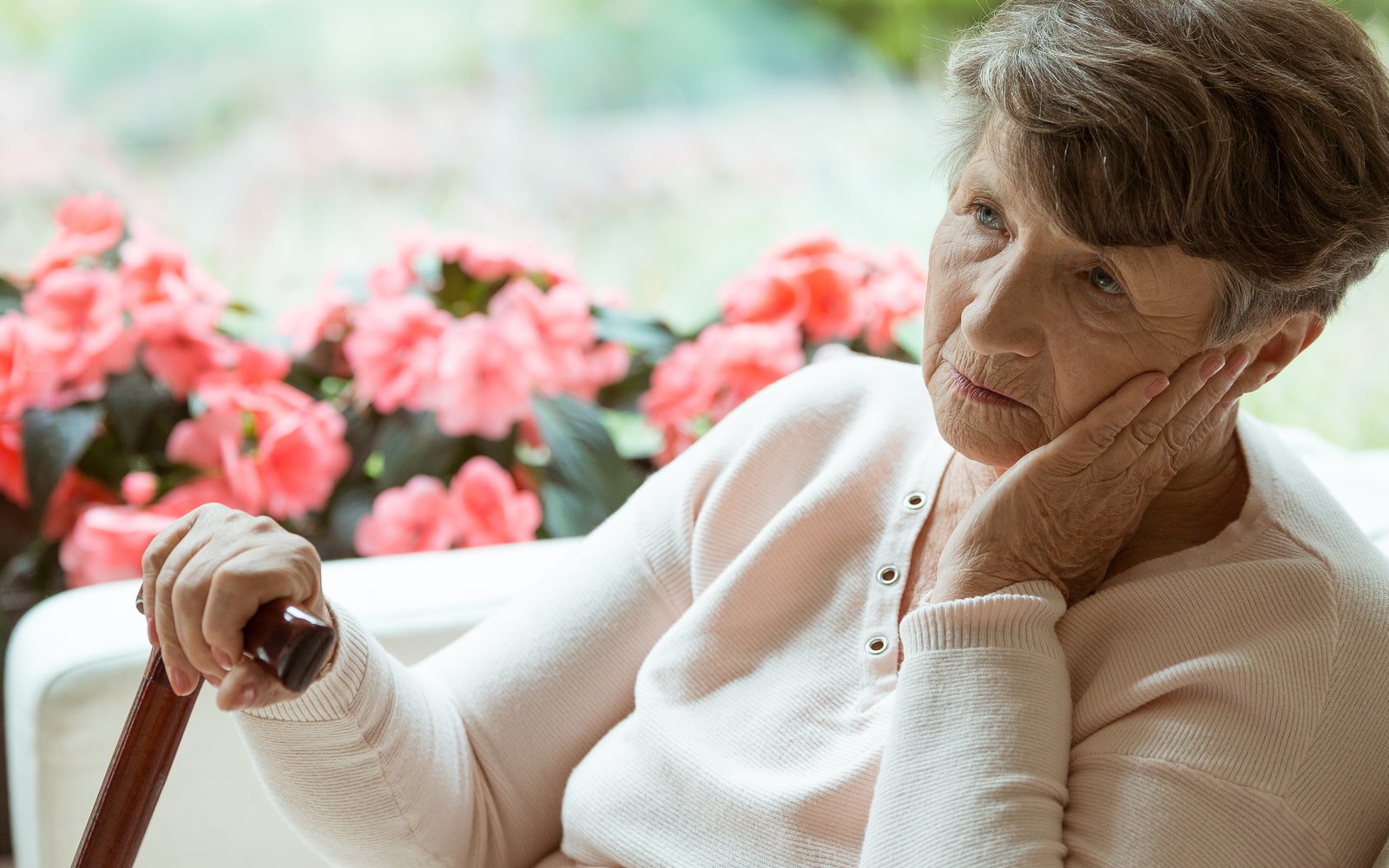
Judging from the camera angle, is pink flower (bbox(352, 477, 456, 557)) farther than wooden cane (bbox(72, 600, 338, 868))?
Yes

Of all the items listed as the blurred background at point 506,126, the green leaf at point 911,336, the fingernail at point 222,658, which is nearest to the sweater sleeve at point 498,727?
the fingernail at point 222,658

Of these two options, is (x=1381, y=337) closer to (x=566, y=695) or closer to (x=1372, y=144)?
(x=1372, y=144)

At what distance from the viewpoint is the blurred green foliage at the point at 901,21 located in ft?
11.7

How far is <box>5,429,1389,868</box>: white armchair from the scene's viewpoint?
1.42 metres

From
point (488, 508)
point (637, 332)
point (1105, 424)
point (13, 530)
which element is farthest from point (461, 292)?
point (1105, 424)

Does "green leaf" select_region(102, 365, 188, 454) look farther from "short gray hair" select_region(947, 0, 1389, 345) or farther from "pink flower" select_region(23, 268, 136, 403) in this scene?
"short gray hair" select_region(947, 0, 1389, 345)

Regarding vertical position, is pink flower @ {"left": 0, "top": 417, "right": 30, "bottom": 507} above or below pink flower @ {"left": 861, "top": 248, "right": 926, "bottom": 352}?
below

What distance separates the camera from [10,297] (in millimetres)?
2045

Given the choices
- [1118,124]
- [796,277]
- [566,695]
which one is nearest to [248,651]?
[566,695]

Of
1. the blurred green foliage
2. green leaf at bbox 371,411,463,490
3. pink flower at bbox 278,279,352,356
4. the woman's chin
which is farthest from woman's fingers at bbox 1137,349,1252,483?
the blurred green foliage

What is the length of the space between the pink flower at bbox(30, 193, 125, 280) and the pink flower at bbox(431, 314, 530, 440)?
62 centimetres

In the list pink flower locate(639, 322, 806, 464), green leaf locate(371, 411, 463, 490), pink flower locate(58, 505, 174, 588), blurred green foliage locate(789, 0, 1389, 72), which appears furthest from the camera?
blurred green foliage locate(789, 0, 1389, 72)

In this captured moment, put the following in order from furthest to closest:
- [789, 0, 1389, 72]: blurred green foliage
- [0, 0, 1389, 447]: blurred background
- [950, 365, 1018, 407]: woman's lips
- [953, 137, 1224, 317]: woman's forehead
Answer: [789, 0, 1389, 72]: blurred green foliage, [0, 0, 1389, 447]: blurred background, [950, 365, 1018, 407]: woman's lips, [953, 137, 1224, 317]: woman's forehead

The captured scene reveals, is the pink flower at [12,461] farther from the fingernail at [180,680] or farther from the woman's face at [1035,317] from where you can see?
the woman's face at [1035,317]
